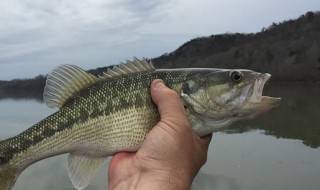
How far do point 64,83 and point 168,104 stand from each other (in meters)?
1.57

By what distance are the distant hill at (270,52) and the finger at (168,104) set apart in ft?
357

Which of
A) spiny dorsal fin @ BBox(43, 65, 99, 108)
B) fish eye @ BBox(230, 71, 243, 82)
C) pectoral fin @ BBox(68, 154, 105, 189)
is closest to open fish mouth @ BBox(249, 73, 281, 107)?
fish eye @ BBox(230, 71, 243, 82)

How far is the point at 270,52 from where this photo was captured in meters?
131

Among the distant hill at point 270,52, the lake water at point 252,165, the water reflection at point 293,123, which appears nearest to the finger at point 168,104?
the lake water at point 252,165

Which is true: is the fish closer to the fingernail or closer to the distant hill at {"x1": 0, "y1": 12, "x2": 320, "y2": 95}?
the fingernail

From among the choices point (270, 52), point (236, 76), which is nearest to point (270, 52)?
point (270, 52)

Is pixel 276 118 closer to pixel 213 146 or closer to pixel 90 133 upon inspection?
pixel 213 146

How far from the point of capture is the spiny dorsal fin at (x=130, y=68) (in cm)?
527

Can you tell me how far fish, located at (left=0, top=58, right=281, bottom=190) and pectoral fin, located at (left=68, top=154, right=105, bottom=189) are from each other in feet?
0.04

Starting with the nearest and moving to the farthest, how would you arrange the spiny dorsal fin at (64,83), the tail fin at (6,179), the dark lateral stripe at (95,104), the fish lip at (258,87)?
the fish lip at (258,87) → the dark lateral stripe at (95,104) → the tail fin at (6,179) → the spiny dorsal fin at (64,83)

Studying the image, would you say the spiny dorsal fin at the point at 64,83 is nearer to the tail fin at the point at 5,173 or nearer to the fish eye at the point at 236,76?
the tail fin at the point at 5,173

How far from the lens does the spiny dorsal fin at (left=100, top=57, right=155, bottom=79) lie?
5.27 metres

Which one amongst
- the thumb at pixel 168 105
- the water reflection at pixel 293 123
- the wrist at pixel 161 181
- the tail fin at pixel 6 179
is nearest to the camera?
the wrist at pixel 161 181

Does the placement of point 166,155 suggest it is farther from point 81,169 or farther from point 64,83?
point 64,83
